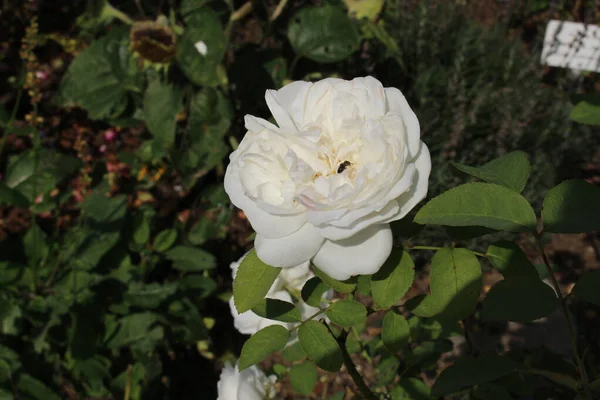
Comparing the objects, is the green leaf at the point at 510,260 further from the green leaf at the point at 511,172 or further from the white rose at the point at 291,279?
the white rose at the point at 291,279

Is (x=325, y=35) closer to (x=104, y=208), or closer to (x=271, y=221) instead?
(x=104, y=208)

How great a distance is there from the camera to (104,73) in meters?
2.20

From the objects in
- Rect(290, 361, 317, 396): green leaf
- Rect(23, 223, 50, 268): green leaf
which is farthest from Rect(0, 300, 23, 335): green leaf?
Rect(290, 361, 317, 396): green leaf

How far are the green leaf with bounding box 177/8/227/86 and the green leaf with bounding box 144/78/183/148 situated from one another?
281 mm

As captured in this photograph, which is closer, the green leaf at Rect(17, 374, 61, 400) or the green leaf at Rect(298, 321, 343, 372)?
the green leaf at Rect(298, 321, 343, 372)

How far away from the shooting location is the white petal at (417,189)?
0.65 metres

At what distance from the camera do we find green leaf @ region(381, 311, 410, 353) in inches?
33.0

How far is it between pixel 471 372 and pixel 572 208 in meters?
0.27

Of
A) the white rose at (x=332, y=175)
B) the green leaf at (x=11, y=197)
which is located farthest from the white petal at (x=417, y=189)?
the green leaf at (x=11, y=197)

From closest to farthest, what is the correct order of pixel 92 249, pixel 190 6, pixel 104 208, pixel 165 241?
pixel 92 249 → pixel 104 208 → pixel 165 241 → pixel 190 6

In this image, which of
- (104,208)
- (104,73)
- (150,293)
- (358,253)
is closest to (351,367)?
(358,253)

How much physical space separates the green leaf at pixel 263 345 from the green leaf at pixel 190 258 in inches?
41.8

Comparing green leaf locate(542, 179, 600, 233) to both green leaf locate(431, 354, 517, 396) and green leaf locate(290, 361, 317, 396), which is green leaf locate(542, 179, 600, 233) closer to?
green leaf locate(431, 354, 517, 396)

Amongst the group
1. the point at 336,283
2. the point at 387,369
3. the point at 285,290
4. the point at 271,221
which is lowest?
the point at 387,369
